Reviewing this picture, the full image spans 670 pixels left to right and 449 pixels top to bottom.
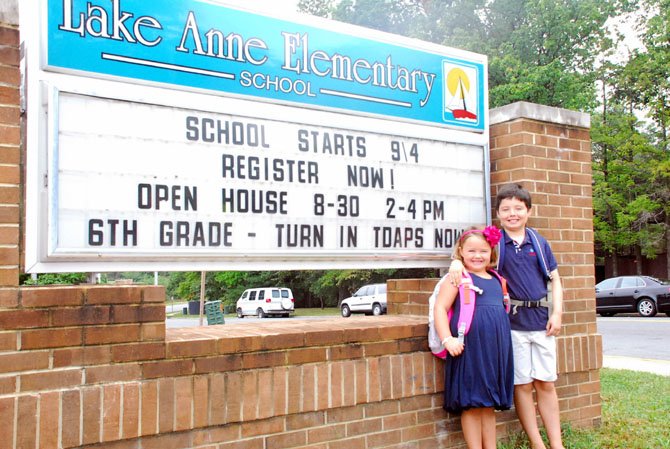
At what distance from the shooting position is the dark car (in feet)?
62.0

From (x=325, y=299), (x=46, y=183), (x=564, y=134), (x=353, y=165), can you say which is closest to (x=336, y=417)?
(x=353, y=165)

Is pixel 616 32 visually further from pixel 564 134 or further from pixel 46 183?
pixel 46 183

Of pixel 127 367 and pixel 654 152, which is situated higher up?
pixel 654 152

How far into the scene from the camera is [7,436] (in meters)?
2.75

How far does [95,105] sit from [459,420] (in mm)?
2991

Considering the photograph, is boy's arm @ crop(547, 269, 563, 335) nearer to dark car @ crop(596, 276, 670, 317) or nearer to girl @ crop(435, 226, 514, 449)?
girl @ crop(435, 226, 514, 449)

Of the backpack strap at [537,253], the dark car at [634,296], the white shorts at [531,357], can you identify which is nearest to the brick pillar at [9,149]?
the backpack strap at [537,253]

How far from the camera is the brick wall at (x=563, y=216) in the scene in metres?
4.80

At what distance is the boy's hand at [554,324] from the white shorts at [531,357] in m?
0.05

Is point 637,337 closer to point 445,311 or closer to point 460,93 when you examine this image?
point 460,93

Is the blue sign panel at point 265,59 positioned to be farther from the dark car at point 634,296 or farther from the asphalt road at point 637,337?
the dark car at point 634,296

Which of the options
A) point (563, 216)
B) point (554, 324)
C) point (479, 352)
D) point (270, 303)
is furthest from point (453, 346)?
point (270, 303)

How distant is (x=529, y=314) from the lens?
422 cm

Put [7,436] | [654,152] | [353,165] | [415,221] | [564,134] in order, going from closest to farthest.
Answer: [7,436] < [353,165] < [415,221] < [564,134] < [654,152]
